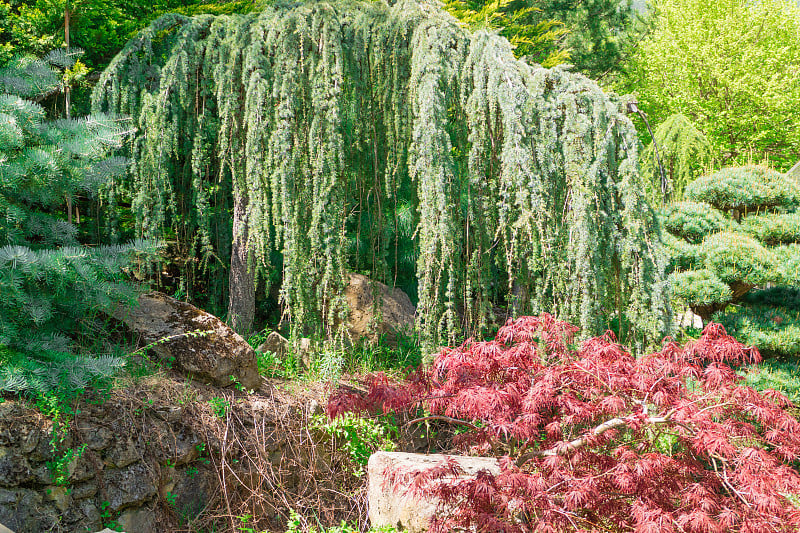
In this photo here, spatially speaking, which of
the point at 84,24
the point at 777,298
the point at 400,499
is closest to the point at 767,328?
the point at 777,298

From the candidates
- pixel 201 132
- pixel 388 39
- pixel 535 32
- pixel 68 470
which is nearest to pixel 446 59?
pixel 388 39

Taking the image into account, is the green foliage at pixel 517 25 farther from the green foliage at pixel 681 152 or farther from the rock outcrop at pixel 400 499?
the rock outcrop at pixel 400 499

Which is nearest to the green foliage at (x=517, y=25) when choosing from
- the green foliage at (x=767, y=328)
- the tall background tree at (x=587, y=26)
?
the tall background tree at (x=587, y=26)

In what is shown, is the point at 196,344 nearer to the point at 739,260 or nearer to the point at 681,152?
the point at 739,260

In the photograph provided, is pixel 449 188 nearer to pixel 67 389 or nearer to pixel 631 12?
pixel 67 389

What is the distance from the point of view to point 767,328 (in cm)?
448

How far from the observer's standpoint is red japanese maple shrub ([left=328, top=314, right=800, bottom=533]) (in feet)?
7.83

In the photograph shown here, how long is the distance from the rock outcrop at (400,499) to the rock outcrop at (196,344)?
104 cm

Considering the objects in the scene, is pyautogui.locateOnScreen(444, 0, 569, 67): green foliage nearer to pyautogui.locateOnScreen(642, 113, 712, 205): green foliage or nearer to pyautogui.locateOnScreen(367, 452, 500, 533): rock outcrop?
pyautogui.locateOnScreen(642, 113, 712, 205): green foliage

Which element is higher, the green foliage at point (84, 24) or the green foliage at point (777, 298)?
the green foliage at point (84, 24)

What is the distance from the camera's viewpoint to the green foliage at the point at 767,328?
4.36 metres

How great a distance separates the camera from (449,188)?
11.7 ft

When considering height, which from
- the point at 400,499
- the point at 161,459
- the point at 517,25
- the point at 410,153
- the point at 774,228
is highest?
the point at 517,25

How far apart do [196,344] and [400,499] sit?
1584 mm
